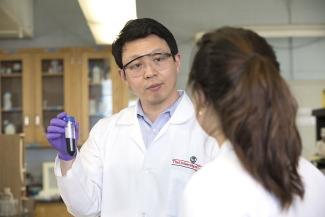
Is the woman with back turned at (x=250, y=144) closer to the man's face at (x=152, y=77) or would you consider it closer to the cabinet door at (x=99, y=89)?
the man's face at (x=152, y=77)

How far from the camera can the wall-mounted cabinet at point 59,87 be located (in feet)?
16.6

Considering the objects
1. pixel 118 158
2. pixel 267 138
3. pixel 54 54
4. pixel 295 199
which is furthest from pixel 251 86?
pixel 54 54

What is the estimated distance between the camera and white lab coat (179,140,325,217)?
965 millimetres

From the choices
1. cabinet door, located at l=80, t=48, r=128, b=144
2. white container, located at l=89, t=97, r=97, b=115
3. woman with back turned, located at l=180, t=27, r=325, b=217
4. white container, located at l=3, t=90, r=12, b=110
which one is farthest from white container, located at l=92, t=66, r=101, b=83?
woman with back turned, located at l=180, t=27, r=325, b=217

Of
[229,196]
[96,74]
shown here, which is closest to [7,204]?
[96,74]

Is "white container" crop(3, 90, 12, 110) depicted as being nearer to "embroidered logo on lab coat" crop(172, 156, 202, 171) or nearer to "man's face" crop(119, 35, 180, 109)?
"man's face" crop(119, 35, 180, 109)

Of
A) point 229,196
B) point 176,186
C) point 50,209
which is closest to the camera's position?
point 229,196

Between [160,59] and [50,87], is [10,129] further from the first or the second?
[160,59]

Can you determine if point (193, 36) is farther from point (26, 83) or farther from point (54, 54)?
point (26, 83)

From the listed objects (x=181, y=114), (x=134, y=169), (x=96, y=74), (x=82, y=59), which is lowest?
(x=134, y=169)

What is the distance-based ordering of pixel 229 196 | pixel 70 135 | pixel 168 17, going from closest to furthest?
pixel 229 196
pixel 70 135
pixel 168 17

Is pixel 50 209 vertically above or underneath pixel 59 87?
underneath

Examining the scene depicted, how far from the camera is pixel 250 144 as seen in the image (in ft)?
3.23

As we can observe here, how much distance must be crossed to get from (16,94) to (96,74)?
90 centimetres
